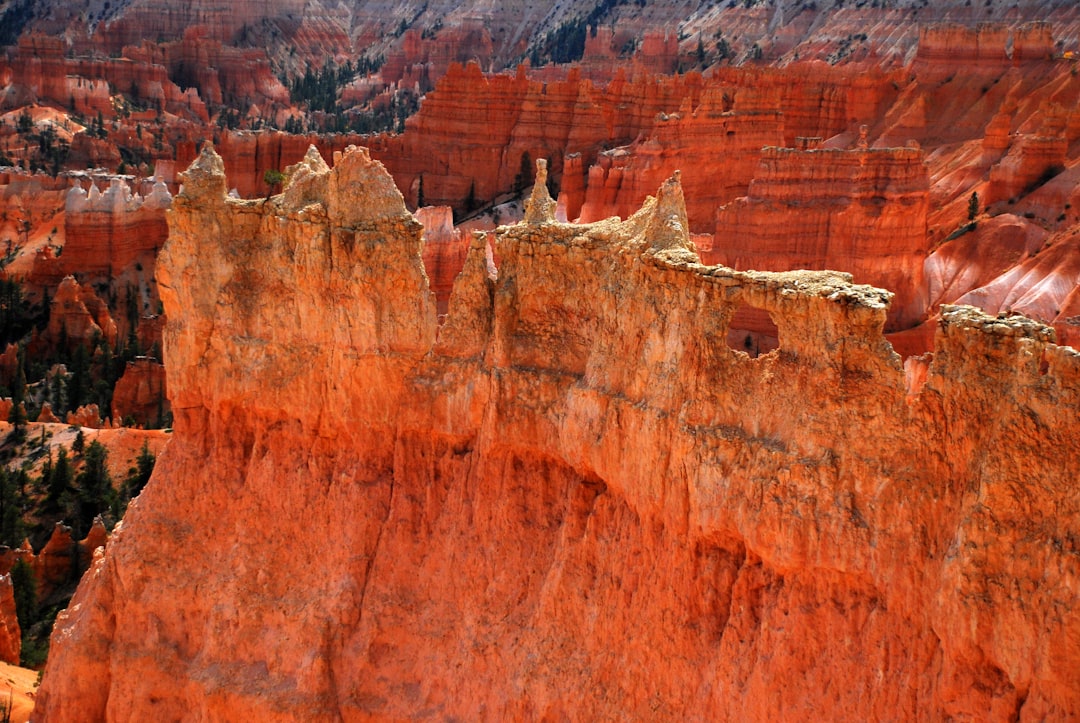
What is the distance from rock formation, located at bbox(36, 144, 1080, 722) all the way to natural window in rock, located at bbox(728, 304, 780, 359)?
19.3 metres

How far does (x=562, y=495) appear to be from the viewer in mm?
13992

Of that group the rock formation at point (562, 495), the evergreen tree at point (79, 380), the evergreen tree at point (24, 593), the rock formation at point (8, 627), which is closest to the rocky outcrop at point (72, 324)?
the evergreen tree at point (79, 380)

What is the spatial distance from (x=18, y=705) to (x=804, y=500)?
43.1ft

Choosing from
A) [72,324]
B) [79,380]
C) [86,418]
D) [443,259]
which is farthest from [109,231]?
[443,259]

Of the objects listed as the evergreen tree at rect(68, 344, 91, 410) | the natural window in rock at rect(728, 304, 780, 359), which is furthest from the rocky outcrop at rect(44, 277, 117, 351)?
the natural window in rock at rect(728, 304, 780, 359)

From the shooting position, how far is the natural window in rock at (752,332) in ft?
112

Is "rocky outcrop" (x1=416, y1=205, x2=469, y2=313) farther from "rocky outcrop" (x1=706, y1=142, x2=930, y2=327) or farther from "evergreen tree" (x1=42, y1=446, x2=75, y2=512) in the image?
"evergreen tree" (x1=42, y1=446, x2=75, y2=512)

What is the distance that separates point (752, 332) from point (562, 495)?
21.8m

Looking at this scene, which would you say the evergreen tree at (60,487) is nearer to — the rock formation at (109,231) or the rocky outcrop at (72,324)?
the rocky outcrop at (72,324)

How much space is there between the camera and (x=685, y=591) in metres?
12.2

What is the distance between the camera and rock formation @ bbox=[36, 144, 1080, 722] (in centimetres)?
1012

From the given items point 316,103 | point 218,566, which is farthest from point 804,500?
point 316,103

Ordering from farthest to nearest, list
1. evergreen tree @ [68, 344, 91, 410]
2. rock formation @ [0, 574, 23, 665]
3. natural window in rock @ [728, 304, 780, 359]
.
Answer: evergreen tree @ [68, 344, 91, 410] → natural window in rock @ [728, 304, 780, 359] → rock formation @ [0, 574, 23, 665]

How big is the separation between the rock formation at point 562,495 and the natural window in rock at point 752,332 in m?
19.3
